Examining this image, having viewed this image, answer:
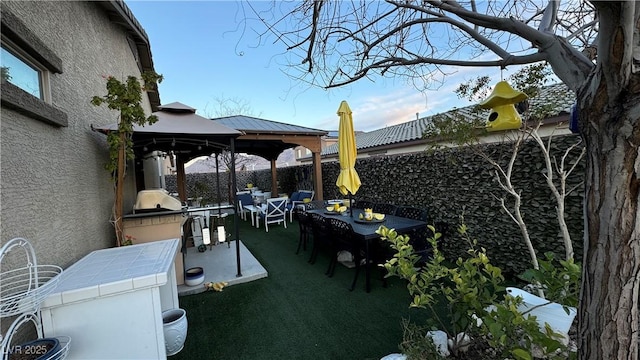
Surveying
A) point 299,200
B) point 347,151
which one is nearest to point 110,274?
point 347,151

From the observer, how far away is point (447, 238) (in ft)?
15.7

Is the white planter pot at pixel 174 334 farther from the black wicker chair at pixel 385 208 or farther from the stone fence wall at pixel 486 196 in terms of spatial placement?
the black wicker chair at pixel 385 208

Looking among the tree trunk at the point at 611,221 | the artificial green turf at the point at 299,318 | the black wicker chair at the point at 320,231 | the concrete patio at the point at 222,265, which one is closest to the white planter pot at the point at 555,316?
the tree trunk at the point at 611,221

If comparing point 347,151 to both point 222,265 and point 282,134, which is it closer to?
point 222,265

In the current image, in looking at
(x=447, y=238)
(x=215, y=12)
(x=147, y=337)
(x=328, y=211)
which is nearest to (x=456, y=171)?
(x=447, y=238)

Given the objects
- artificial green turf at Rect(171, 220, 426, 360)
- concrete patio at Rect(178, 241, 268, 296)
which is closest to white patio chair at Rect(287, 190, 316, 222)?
concrete patio at Rect(178, 241, 268, 296)

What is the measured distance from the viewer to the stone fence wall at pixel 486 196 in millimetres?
3352

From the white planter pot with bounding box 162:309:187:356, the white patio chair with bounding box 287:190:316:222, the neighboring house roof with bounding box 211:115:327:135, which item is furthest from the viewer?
the white patio chair with bounding box 287:190:316:222

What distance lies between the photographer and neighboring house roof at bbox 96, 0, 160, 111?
12.4ft

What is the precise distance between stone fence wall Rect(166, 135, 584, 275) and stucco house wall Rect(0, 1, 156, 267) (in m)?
4.75

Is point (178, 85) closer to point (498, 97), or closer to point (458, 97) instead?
point (458, 97)

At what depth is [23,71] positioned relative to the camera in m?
2.00

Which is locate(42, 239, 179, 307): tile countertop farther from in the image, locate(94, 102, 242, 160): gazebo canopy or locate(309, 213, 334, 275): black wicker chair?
locate(309, 213, 334, 275): black wicker chair

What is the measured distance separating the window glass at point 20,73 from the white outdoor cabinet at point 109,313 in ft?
4.92
